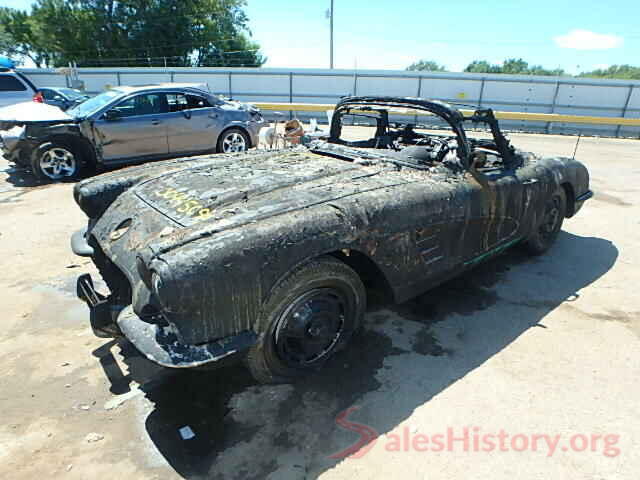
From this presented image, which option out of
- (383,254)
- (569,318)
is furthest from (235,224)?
(569,318)

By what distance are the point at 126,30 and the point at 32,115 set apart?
34.3 m

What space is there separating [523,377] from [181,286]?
7.41 feet

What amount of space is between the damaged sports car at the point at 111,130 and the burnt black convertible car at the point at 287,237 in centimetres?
421

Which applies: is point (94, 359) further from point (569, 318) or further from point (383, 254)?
point (569, 318)

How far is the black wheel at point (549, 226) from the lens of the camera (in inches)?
175

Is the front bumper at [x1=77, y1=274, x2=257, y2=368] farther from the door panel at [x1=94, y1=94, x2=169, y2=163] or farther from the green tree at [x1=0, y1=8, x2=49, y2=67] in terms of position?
the green tree at [x1=0, y1=8, x2=49, y2=67]

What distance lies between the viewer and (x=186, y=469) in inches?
81.1

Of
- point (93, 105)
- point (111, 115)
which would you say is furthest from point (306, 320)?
point (93, 105)

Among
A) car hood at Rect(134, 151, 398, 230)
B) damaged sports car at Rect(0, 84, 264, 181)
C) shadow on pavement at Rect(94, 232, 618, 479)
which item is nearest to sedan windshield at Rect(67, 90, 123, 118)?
damaged sports car at Rect(0, 84, 264, 181)

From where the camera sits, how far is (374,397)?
255cm

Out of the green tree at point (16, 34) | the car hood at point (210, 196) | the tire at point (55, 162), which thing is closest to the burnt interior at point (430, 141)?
the car hood at point (210, 196)

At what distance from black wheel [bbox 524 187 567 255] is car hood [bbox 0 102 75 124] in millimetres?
7258

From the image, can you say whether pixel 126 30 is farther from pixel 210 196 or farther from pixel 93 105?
pixel 210 196

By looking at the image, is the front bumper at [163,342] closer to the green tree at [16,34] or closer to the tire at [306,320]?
the tire at [306,320]
